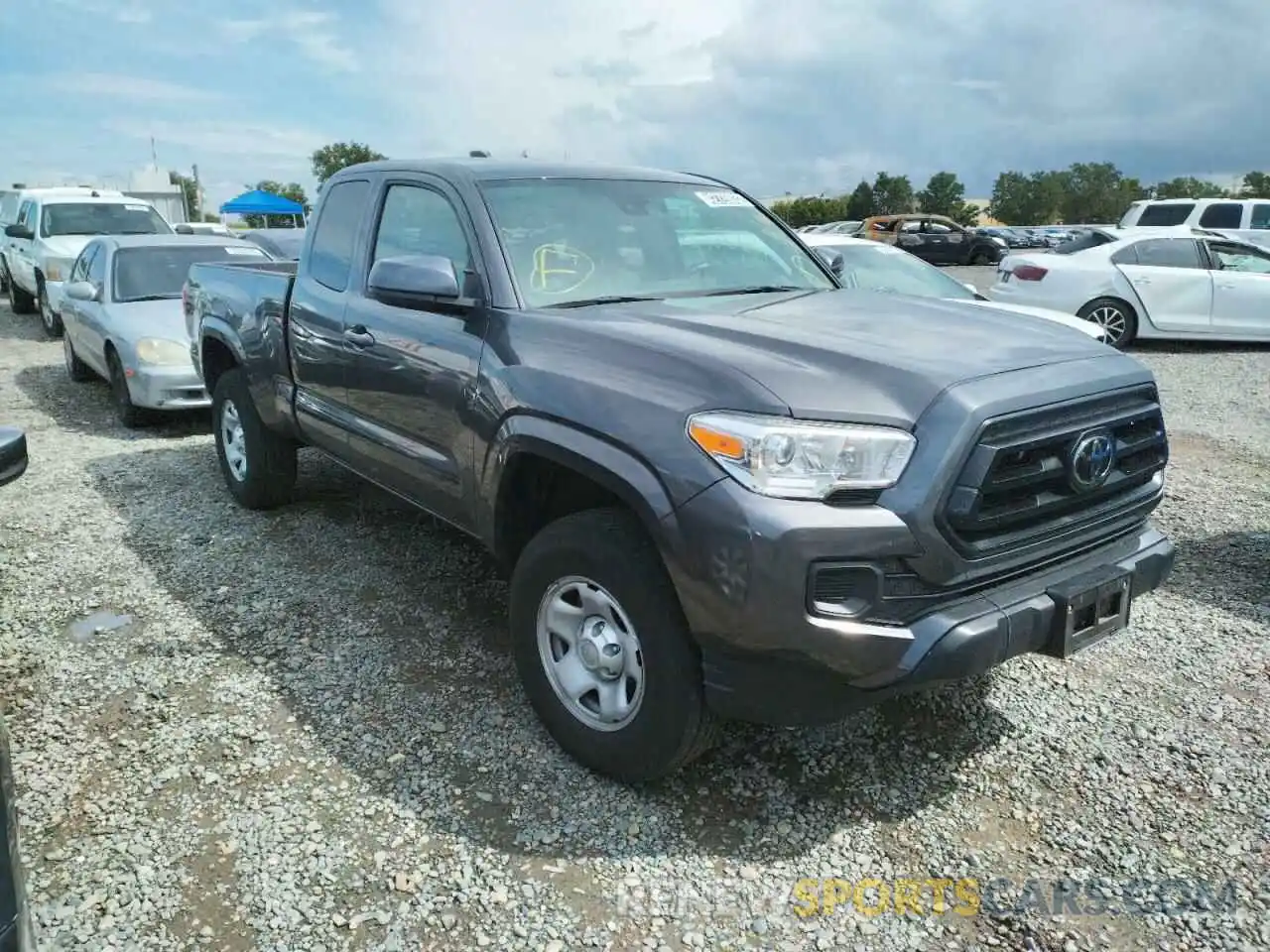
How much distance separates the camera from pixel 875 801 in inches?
114

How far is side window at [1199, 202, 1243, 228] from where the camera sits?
663 inches

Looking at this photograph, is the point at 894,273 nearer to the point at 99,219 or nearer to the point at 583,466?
the point at 583,466

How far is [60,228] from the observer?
13.3m

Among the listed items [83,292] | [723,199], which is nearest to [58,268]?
[83,292]

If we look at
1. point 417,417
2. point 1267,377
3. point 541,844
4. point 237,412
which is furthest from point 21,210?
point 1267,377

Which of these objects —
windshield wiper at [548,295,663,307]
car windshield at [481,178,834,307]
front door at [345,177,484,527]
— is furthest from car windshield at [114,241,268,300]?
windshield wiper at [548,295,663,307]

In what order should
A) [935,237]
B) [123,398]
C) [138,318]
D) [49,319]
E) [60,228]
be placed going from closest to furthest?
[123,398]
[138,318]
[49,319]
[60,228]
[935,237]

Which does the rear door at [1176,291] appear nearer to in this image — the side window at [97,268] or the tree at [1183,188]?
the side window at [97,268]

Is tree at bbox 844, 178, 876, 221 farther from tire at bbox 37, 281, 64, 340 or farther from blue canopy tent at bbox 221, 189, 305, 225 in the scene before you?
tire at bbox 37, 281, 64, 340

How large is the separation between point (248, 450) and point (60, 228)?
1040 centimetres

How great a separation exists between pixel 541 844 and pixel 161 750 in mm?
1369

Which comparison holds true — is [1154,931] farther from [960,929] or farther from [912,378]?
[912,378]

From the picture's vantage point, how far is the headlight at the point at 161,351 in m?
7.44

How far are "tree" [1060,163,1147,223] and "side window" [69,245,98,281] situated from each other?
337 feet
